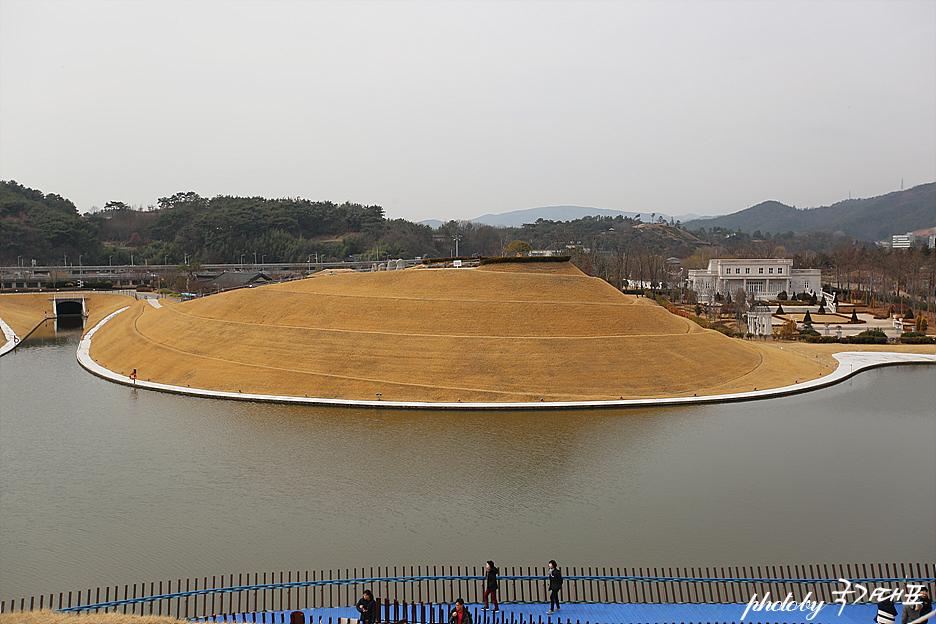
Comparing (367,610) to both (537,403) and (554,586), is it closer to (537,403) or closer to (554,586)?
(554,586)

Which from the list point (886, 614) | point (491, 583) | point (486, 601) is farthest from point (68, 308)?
point (886, 614)

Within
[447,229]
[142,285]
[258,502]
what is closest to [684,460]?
[258,502]

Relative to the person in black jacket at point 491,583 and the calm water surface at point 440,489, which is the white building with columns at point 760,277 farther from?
the person in black jacket at point 491,583

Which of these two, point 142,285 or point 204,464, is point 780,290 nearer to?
point 204,464

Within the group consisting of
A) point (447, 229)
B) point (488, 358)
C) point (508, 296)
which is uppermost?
point (447, 229)

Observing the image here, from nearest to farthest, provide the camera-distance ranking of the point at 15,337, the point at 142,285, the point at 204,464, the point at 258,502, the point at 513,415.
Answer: the point at 258,502, the point at 204,464, the point at 513,415, the point at 15,337, the point at 142,285

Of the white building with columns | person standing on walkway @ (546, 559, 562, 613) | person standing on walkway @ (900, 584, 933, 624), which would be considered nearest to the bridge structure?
person standing on walkway @ (546, 559, 562, 613)

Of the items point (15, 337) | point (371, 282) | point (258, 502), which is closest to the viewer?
point (258, 502)
